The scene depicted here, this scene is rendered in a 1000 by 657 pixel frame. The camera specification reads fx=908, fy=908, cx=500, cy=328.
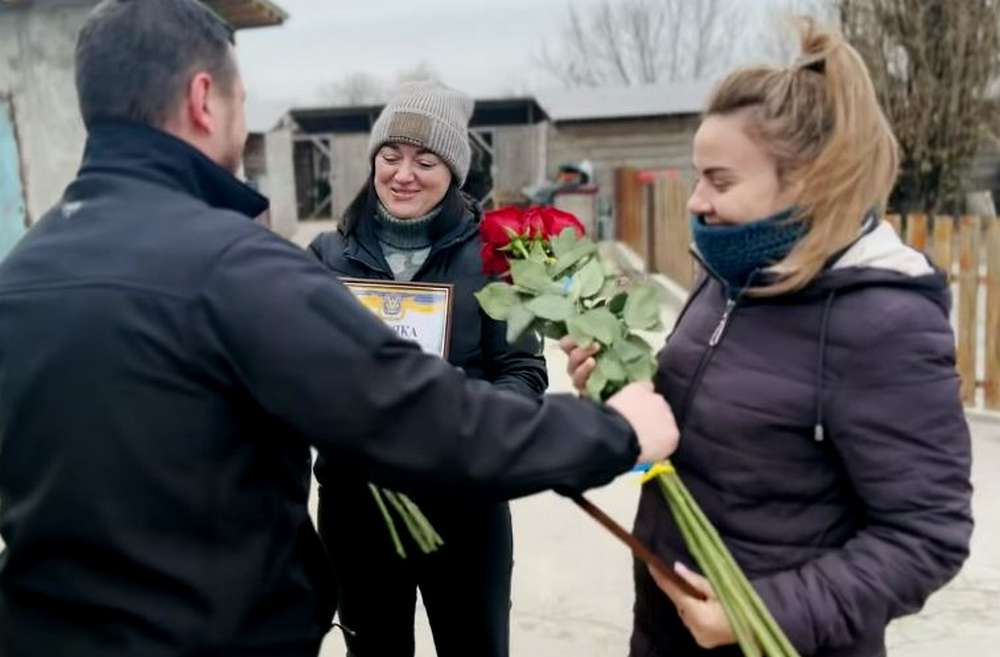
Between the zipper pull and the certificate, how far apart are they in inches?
33.0

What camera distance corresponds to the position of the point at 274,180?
17.4 m

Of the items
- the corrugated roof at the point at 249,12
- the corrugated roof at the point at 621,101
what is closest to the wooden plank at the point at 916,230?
the corrugated roof at the point at 249,12

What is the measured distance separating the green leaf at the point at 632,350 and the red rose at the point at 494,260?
0.70m

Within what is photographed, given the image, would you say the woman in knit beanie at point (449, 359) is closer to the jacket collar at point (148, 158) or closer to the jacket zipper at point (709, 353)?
the jacket zipper at point (709, 353)

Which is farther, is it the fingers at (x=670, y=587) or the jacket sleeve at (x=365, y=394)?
the fingers at (x=670, y=587)

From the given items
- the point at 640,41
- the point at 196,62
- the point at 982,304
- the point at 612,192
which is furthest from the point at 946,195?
the point at 640,41

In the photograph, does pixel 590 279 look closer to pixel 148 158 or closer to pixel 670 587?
pixel 670 587

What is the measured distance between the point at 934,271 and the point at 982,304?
8.52 meters

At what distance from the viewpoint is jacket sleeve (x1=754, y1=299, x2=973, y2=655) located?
1308mm

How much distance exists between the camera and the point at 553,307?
158 centimetres

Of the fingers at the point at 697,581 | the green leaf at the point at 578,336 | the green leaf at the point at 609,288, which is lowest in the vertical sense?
the fingers at the point at 697,581

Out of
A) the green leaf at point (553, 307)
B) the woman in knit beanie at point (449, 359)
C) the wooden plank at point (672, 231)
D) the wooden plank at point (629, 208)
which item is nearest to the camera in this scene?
the green leaf at point (553, 307)

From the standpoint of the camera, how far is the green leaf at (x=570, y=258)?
1.76 metres

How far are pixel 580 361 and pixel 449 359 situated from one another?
69 centimetres
